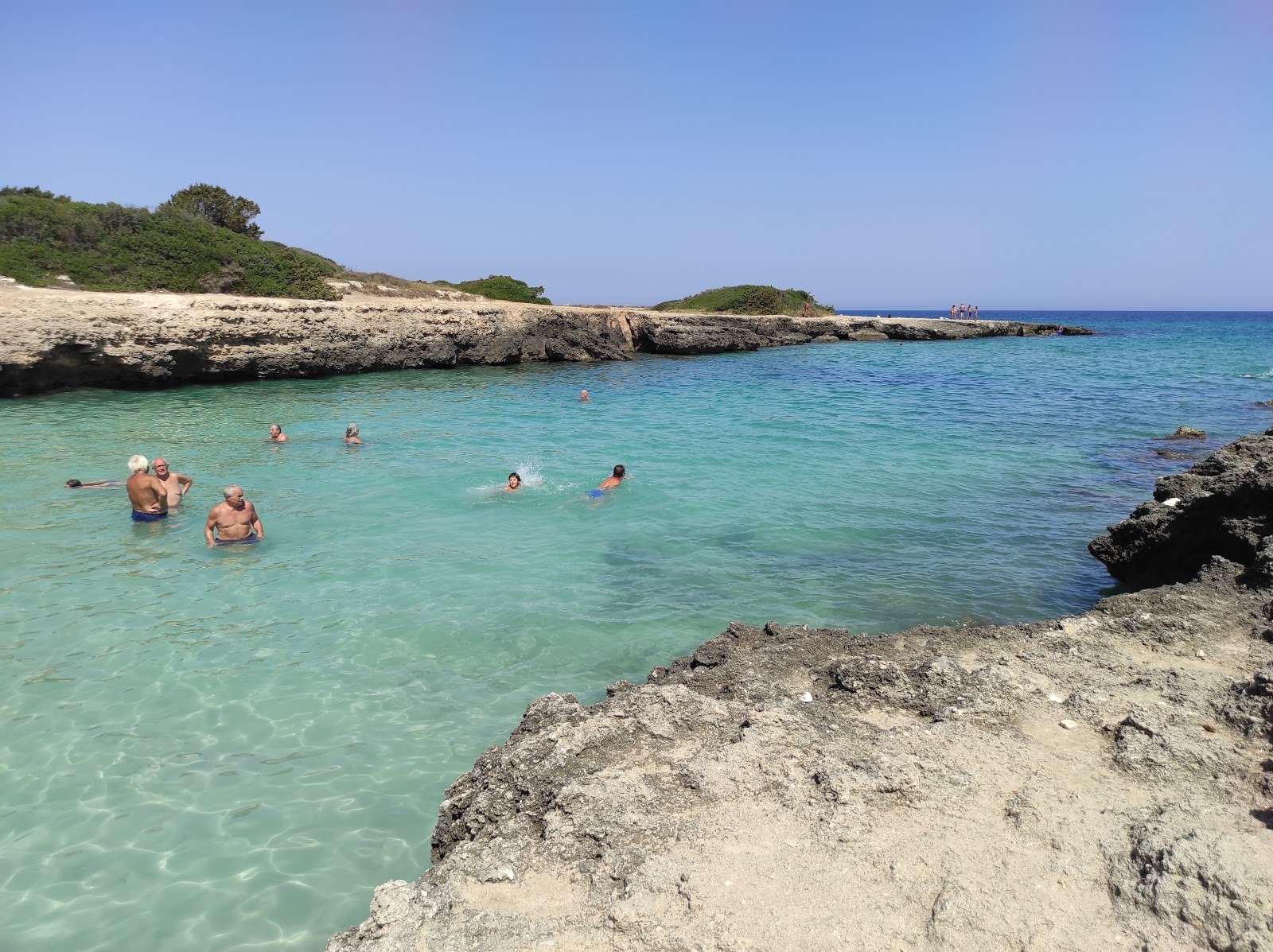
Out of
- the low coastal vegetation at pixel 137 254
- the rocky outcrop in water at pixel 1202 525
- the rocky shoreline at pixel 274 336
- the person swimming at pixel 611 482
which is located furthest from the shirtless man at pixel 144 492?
the low coastal vegetation at pixel 137 254

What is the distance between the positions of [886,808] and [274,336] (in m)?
23.1

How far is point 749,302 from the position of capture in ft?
168

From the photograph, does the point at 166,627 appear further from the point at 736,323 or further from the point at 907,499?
the point at 736,323

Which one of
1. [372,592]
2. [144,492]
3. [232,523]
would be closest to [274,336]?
[144,492]

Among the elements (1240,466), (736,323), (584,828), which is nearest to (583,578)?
(584,828)

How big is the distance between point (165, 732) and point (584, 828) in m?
3.56

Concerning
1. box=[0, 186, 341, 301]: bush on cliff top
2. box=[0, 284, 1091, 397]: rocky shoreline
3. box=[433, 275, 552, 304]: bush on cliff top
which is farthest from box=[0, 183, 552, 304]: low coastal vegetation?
box=[433, 275, 552, 304]: bush on cliff top

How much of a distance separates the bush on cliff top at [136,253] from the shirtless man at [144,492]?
1895cm

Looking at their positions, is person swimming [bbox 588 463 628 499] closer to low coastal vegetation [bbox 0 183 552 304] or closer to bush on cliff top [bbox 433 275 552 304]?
low coastal vegetation [bbox 0 183 552 304]

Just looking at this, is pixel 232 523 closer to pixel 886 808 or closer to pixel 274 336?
pixel 886 808

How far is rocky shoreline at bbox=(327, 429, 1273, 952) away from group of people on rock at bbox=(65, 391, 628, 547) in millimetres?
6212

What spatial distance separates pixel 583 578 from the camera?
7785 mm

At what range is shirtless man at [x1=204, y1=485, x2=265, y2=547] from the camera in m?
8.62

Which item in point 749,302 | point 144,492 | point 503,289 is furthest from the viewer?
point 749,302
